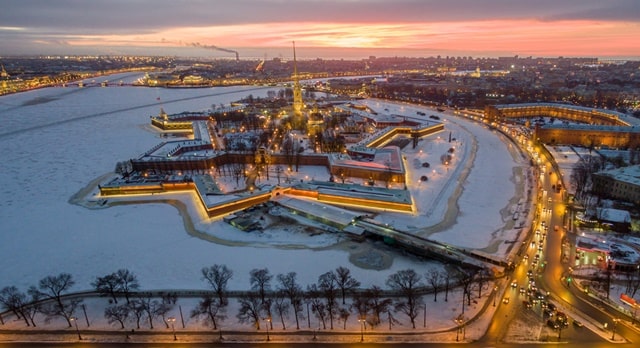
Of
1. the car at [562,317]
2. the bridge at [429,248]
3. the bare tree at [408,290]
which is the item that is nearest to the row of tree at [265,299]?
the bare tree at [408,290]

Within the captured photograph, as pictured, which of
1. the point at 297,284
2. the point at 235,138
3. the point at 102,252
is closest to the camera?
the point at 297,284

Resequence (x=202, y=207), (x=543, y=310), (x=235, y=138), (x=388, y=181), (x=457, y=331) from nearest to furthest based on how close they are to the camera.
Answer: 1. (x=457, y=331)
2. (x=543, y=310)
3. (x=202, y=207)
4. (x=388, y=181)
5. (x=235, y=138)

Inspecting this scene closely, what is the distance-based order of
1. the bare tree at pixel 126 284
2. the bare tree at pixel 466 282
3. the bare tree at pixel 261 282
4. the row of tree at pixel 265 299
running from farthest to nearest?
the bare tree at pixel 126 284
the bare tree at pixel 261 282
the bare tree at pixel 466 282
the row of tree at pixel 265 299

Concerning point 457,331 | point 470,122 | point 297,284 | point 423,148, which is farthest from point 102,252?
point 470,122

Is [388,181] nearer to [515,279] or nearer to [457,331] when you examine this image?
[515,279]

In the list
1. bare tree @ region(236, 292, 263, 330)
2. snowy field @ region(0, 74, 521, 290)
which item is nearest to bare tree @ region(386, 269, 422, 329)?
snowy field @ region(0, 74, 521, 290)

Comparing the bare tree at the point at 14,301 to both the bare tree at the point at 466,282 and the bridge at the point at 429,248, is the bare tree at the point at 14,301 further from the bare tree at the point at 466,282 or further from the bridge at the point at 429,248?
the bare tree at the point at 466,282

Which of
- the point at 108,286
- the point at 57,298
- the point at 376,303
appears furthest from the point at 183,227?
the point at 376,303
